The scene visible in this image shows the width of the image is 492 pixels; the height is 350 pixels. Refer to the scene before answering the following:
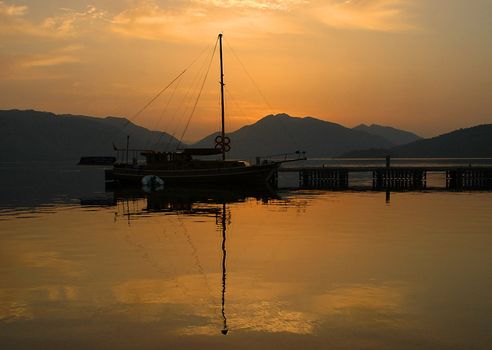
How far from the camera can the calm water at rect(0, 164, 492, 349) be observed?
12.2m

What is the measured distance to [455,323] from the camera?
1288cm

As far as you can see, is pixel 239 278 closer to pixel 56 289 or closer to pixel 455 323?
pixel 56 289

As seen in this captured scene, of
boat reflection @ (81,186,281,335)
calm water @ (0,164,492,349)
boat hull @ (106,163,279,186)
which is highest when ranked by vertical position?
boat hull @ (106,163,279,186)

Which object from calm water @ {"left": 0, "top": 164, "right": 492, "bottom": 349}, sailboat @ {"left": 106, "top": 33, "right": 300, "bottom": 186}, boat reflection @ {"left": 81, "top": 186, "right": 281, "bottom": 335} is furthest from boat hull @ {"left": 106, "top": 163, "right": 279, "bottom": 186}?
calm water @ {"left": 0, "top": 164, "right": 492, "bottom": 349}

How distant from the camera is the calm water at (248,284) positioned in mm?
12164

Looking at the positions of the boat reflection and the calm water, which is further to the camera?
the boat reflection

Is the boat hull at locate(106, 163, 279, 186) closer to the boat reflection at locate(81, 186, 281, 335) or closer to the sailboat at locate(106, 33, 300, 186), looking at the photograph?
the sailboat at locate(106, 33, 300, 186)

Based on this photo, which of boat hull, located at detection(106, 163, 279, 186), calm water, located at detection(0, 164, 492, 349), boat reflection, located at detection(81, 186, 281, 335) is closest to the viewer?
calm water, located at detection(0, 164, 492, 349)

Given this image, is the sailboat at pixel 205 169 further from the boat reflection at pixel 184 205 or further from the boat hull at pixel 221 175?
the boat reflection at pixel 184 205

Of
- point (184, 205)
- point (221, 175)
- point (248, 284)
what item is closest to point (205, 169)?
point (221, 175)

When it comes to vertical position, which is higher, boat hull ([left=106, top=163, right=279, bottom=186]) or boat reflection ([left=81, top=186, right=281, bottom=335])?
boat hull ([left=106, top=163, right=279, bottom=186])

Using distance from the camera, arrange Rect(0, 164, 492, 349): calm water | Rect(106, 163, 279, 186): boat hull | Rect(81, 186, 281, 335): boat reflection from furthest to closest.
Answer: Rect(106, 163, 279, 186): boat hull → Rect(81, 186, 281, 335): boat reflection → Rect(0, 164, 492, 349): calm water

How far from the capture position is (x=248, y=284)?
55.5 ft

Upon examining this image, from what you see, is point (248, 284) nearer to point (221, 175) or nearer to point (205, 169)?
point (221, 175)
